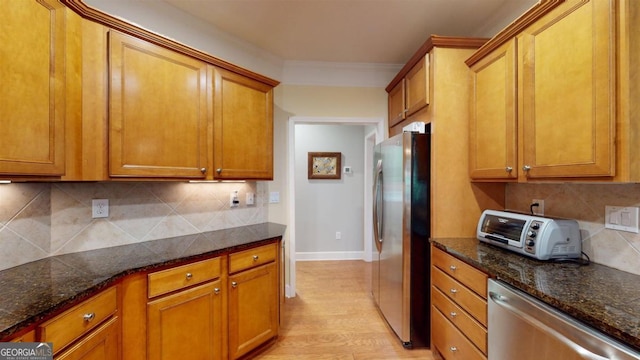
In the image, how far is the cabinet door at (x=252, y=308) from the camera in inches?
70.7

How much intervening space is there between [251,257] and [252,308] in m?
0.37

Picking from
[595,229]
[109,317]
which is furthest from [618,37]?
[109,317]

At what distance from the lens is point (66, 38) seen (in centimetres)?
131

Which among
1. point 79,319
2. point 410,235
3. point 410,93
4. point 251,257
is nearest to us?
point 79,319

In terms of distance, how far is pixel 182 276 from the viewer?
1.54 m

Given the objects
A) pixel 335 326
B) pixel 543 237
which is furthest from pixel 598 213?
pixel 335 326

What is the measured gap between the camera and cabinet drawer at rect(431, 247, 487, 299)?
145 centimetres

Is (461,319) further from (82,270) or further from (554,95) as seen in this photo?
(82,270)

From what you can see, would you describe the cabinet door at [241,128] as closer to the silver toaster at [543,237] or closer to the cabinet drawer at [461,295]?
the cabinet drawer at [461,295]

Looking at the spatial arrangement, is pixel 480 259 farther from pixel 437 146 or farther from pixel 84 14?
pixel 84 14

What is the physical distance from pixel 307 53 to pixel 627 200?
2.65 metres

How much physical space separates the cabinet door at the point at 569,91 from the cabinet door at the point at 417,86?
0.64 meters

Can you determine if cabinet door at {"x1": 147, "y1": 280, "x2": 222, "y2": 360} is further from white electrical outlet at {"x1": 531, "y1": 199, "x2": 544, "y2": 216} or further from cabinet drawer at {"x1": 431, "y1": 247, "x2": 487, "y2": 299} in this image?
white electrical outlet at {"x1": 531, "y1": 199, "x2": 544, "y2": 216}

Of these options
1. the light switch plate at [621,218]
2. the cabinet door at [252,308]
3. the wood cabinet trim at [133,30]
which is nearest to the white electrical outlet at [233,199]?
the cabinet door at [252,308]
